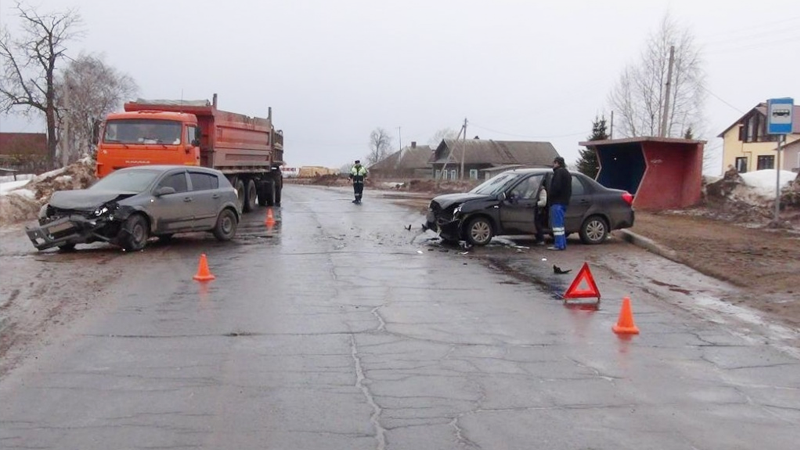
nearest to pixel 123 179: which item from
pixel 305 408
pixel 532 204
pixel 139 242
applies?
pixel 139 242

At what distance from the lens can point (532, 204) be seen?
16469 millimetres

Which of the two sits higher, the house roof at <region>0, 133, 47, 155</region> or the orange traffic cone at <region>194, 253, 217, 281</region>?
the house roof at <region>0, 133, 47, 155</region>

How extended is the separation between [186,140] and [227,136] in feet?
12.2

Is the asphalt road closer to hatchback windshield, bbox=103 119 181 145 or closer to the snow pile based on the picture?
hatchback windshield, bbox=103 119 181 145

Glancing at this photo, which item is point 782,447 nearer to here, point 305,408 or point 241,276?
point 305,408

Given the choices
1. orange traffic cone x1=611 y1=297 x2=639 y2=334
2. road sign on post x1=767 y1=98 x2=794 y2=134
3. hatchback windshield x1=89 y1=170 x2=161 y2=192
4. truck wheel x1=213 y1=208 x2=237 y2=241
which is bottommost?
orange traffic cone x1=611 y1=297 x2=639 y2=334

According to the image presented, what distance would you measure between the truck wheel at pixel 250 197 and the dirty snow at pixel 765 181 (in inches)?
605

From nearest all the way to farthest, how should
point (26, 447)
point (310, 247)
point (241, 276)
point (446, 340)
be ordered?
point (26, 447), point (446, 340), point (241, 276), point (310, 247)

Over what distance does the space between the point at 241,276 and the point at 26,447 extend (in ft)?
23.8

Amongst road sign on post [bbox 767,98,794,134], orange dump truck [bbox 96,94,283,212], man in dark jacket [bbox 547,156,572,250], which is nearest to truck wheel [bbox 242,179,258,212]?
orange dump truck [bbox 96,94,283,212]

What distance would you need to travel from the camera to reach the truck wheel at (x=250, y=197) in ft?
87.1

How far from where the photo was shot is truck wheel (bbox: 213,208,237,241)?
17281mm

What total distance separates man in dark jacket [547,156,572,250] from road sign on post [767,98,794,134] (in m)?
5.02

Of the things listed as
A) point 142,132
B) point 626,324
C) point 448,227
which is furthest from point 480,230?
point 142,132
